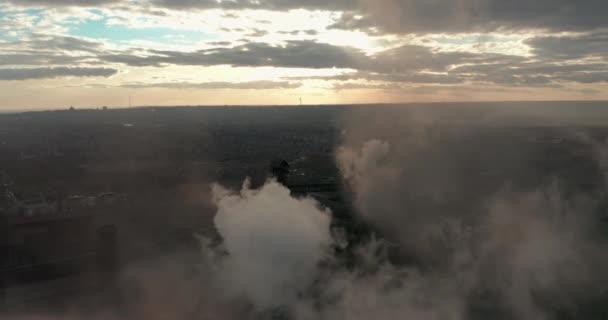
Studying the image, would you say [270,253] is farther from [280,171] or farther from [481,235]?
[280,171]

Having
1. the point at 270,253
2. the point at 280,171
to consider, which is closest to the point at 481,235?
the point at 270,253

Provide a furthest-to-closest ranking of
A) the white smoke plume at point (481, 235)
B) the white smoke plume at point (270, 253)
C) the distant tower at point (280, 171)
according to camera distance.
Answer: the distant tower at point (280, 171)
the white smoke plume at point (481, 235)
the white smoke plume at point (270, 253)

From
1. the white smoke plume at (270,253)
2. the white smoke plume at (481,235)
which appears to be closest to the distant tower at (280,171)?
the white smoke plume at (481,235)

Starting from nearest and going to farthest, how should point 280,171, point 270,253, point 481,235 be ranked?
point 270,253 < point 481,235 < point 280,171

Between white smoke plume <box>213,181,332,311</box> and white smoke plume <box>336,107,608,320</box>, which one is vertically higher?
white smoke plume <box>213,181,332,311</box>

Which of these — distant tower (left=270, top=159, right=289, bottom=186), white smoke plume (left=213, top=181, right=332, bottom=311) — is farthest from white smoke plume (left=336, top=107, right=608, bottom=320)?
distant tower (left=270, top=159, right=289, bottom=186)

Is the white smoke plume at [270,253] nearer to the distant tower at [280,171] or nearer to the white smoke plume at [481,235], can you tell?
the white smoke plume at [481,235]

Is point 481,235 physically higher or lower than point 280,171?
higher

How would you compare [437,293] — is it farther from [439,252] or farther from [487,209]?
[487,209]

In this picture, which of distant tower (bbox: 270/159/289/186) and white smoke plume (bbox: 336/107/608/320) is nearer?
white smoke plume (bbox: 336/107/608/320)

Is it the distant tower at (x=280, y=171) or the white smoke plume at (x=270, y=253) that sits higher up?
the white smoke plume at (x=270, y=253)

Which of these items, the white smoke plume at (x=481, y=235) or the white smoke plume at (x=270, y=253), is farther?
the white smoke plume at (x=481, y=235)

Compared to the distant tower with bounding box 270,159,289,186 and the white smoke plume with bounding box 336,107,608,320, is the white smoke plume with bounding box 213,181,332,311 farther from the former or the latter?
the distant tower with bounding box 270,159,289,186
